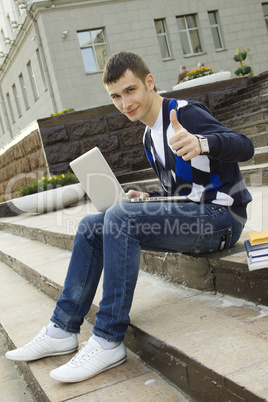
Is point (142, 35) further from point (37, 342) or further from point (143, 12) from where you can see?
point (37, 342)

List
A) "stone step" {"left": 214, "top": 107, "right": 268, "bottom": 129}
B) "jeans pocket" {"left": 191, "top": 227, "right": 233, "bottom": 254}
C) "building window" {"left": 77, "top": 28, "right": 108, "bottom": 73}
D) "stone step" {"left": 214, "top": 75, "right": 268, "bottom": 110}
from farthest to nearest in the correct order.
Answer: "building window" {"left": 77, "top": 28, "right": 108, "bottom": 73}
"stone step" {"left": 214, "top": 75, "right": 268, "bottom": 110}
"stone step" {"left": 214, "top": 107, "right": 268, "bottom": 129}
"jeans pocket" {"left": 191, "top": 227, "right": 233, "bottom": 254}

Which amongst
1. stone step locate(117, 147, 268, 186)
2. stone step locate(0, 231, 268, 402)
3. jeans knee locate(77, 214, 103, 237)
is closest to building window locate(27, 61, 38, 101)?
stone step locate(117, 147, 268, 186)

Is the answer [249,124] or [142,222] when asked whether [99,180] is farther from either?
[249,124]

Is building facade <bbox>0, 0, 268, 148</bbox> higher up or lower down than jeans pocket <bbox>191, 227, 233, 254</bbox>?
higher up

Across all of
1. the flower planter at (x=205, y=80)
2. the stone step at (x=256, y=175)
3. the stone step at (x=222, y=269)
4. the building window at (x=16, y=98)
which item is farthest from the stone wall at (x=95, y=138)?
the building window at (x=16, y=98)

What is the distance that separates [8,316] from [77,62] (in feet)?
47.3

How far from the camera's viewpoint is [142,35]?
16953mm

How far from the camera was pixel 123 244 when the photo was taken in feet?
6.42

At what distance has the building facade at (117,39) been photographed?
16.3m

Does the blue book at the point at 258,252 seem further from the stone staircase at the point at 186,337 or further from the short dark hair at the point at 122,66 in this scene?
the short dark hair at the point at 122,66

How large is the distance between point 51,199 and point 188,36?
12.7m

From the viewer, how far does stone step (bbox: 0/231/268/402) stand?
1.48 metres

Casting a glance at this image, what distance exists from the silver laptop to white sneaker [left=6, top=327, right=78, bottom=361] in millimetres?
631

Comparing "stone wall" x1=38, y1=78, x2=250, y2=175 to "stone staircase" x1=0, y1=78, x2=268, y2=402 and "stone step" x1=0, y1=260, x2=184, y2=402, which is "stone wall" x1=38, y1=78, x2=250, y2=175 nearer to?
"stone staircase" x1=0, y1=78, x2=268, y2=402
